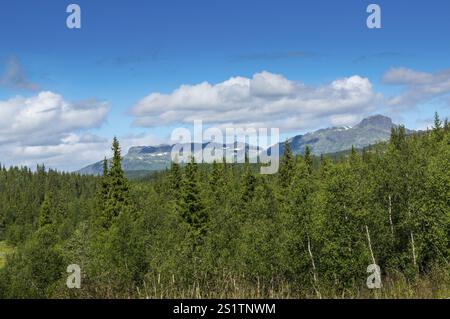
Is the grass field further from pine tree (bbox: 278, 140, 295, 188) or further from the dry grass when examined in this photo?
the dry grass

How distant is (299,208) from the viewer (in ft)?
147

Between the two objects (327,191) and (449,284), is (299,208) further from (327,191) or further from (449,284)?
(449,284)

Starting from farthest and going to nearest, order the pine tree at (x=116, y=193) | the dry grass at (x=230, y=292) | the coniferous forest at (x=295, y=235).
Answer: the pine tree at (x=116, y=193) → the coniferous forest at (x=295, y=235) → the dry grass at (x=230, y=292)

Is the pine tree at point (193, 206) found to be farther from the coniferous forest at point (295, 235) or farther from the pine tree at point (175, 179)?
the pine tree at point (175, 179)

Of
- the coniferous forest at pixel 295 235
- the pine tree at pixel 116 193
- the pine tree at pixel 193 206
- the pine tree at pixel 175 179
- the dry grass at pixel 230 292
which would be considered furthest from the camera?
the pine tree at pixel 175 179

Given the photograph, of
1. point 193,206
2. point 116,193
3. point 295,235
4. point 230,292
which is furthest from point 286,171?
point 230,292

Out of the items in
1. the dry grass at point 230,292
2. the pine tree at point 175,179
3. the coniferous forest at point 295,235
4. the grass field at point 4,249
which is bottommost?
the grass field at point 4,249

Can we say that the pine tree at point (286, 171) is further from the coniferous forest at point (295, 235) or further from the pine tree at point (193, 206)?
the pine tree at point (193, 206)

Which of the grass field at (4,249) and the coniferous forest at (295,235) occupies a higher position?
the coniferous forest at (295,235)

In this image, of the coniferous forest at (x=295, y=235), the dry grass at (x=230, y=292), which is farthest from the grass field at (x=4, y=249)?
the dry grass at (x=230, y=292)

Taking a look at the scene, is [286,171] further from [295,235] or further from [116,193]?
[295,235]

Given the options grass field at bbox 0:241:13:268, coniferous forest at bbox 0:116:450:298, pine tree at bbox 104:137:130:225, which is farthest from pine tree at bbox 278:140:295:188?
grass field at bbox 0:241:13:268

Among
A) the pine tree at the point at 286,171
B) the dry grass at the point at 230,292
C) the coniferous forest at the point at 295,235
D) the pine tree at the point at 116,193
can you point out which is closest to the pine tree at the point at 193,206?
the coniferous forest at the point at 295,235

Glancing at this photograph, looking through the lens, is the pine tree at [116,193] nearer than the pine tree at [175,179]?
Yes
